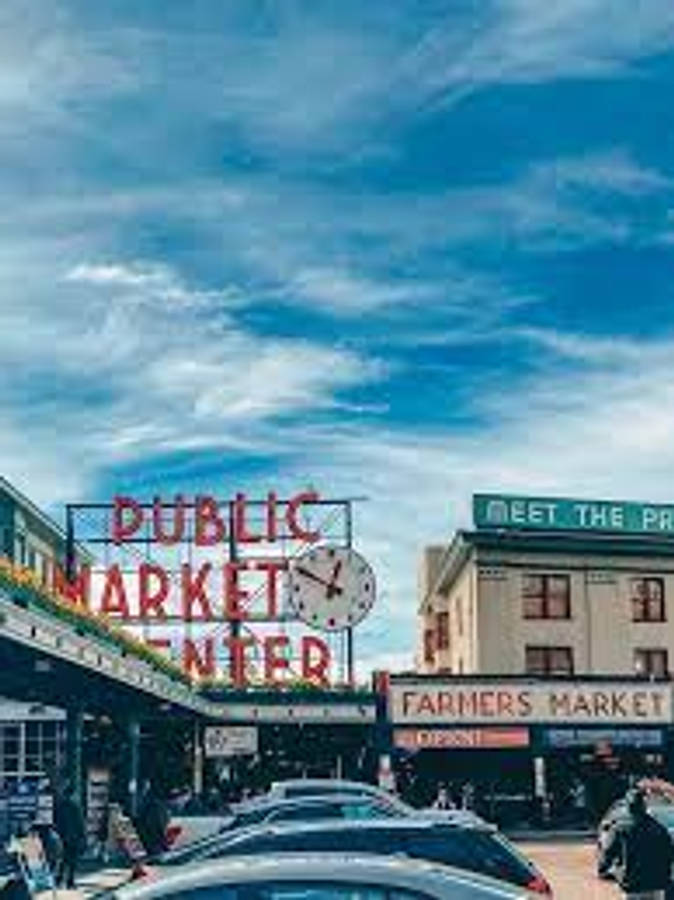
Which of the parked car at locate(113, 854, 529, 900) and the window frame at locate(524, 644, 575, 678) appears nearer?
the parked car at locate(113, 854, 529, 900)

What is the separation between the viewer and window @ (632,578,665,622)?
183 feet

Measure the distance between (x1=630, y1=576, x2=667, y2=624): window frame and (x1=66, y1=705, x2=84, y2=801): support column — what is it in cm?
2742

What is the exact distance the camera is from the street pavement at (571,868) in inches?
1009

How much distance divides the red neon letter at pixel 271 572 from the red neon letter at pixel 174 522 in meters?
3.01

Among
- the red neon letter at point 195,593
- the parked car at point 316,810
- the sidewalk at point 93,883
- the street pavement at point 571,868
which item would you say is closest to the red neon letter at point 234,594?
the red neon letter at point 195,593

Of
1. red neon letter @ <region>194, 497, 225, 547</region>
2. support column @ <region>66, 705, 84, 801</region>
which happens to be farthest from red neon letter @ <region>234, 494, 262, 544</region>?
support column @ <region>66, 705, 84, 801</region>

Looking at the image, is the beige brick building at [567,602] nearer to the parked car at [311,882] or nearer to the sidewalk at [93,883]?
the sidewalk at [93,883]

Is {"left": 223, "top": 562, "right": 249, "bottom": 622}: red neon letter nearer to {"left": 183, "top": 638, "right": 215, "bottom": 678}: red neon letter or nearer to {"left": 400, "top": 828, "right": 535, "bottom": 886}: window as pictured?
{"left": 183, "top": 638, "right": 215, "bottom": 678}: red neon letter

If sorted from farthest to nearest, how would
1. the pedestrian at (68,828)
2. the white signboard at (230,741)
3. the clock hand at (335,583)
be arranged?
the clock hand at (335,583), the white signboard at (230,741), the pedestrian at (68,828)

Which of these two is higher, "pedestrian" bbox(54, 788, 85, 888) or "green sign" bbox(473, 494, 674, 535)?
"green sign" bbox(473, 494, 674, 535)

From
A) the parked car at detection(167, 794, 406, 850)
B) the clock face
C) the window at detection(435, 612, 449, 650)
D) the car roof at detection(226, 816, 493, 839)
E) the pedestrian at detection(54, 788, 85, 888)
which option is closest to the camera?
the car roof at detection(226, 816, 493, 839)

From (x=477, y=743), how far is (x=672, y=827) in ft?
60.2

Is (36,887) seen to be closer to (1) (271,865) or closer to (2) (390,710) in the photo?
(1) (271,865)

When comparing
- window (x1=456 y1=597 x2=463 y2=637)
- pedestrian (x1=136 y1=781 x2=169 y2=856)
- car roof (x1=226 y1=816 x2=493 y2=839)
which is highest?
window (x1=456 y1=597 x2=463 y2=637)
